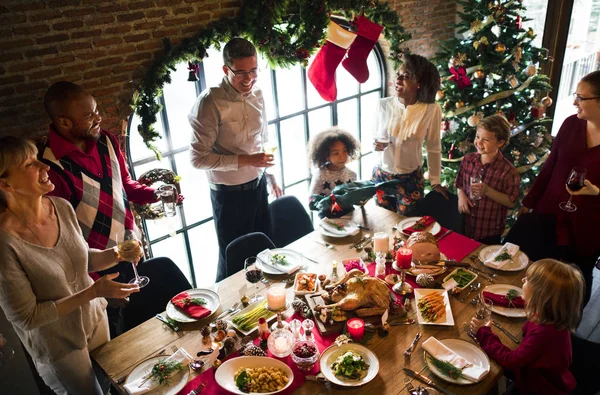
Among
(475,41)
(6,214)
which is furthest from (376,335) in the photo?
(475,41)

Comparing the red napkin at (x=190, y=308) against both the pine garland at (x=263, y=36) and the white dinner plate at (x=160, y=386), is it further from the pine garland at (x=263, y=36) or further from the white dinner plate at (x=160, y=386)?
the pine garland at (x=263, y=36)

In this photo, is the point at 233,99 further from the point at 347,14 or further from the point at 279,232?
the point at 347,14

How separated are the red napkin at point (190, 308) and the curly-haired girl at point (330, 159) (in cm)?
134

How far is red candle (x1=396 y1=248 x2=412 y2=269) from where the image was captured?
2.45 meters

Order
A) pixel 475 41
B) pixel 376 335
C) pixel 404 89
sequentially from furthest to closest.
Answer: pixel 475 41 → pixel 404 89 → pixel 376 335

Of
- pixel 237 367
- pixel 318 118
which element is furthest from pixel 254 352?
pixel 318 118

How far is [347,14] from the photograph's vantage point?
3.92 metres

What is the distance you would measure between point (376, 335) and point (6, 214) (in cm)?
170

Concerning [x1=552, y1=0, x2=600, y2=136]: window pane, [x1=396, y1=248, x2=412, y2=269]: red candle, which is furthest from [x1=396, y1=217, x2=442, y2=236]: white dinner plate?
[x1=552, y1=0, x2=600, y2=136]: window pane

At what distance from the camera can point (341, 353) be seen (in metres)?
Answer: 1.99

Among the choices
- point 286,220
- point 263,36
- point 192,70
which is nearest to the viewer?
point 192,70

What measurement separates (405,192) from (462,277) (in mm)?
1318

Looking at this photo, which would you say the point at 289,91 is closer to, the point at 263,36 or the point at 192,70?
the point at 263,36

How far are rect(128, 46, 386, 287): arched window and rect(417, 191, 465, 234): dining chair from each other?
84 cm
